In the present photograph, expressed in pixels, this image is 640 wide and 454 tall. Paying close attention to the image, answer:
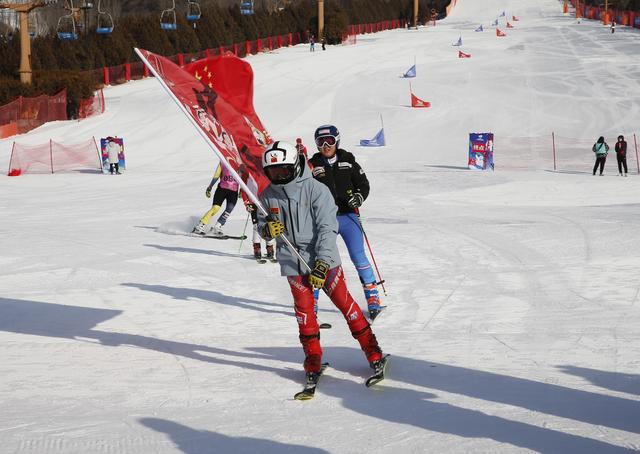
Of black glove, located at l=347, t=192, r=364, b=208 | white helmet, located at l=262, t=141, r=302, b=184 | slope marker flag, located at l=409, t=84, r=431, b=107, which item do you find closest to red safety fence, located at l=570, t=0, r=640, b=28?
slope marker flag, located at l=409, t=84, r=431, b=107

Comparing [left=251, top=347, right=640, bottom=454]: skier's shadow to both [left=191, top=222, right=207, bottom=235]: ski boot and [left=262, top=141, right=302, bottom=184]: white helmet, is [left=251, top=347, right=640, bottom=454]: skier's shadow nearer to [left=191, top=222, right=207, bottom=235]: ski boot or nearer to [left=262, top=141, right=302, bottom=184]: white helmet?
[left=262, top=141, right=302, bottom=184]: white helmet

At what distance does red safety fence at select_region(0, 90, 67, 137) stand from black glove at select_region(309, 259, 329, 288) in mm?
30557

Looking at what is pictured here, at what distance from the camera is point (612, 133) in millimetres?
32812

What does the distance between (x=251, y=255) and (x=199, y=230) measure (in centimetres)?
203

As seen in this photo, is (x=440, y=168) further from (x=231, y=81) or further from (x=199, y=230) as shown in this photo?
(x=231, y=81)

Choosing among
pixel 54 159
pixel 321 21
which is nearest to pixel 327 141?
pixel 54 159

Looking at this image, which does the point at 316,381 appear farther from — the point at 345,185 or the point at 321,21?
the point at 321,21

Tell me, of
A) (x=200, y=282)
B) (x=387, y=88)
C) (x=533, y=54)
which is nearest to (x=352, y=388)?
(x=200, y=282)

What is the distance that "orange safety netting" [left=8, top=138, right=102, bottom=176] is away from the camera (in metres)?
27.0

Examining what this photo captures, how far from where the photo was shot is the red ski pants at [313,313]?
21.4 ft

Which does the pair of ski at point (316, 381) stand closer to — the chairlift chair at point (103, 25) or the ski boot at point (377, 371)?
the ski boot at point (377, 371)

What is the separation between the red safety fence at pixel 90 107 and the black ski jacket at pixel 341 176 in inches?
1250

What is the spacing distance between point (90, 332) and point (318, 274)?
312cm

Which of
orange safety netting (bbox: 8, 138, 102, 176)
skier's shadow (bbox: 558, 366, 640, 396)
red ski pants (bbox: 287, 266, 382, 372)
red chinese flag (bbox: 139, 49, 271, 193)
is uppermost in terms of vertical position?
red chinese flag (bbox: 139, 49, 271, 193)
